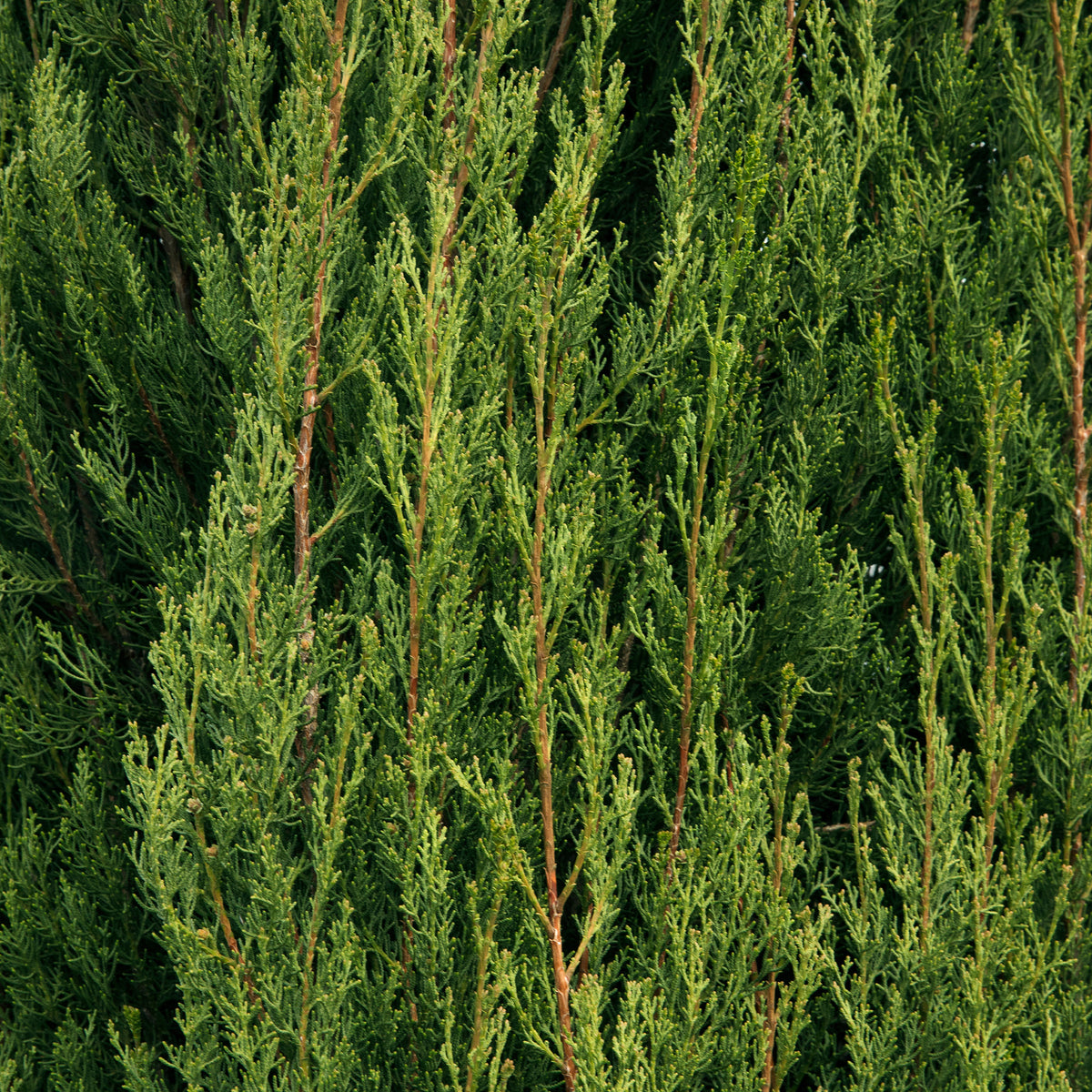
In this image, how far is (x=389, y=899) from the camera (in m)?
3.43

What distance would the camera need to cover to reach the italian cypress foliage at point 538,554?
3.26m

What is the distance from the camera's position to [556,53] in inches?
158

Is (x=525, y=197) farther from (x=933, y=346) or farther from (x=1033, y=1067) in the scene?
(x=1033, y=1067)

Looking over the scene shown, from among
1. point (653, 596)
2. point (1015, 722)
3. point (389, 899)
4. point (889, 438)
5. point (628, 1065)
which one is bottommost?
point (628, 1065)

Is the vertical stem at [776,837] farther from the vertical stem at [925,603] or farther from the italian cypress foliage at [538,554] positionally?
the vertical stem at [925,603]

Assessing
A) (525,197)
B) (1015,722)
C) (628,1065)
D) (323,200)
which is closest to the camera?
(628,1065)

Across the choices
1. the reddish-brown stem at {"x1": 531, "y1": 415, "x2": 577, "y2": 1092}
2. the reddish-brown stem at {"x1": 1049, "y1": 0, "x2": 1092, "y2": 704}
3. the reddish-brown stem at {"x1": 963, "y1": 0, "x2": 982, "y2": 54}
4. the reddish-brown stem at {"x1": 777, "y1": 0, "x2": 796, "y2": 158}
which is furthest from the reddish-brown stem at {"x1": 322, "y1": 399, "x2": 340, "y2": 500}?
the reddish-brown stem at {"x1": 963, "y1": 0, "x2": 982, "y2": 54}

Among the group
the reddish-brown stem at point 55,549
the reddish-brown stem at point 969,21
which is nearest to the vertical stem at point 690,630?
the reddish-brown stem at point 969,21

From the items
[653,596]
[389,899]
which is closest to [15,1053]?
[389,899]

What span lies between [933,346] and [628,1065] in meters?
2.74

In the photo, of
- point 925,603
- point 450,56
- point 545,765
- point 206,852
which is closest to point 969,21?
point 450,56

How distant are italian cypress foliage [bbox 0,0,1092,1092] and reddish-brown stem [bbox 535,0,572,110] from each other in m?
0.02

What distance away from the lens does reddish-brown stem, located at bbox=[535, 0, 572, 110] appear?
3961 millimetres

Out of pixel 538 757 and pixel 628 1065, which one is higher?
pixel 538 757
